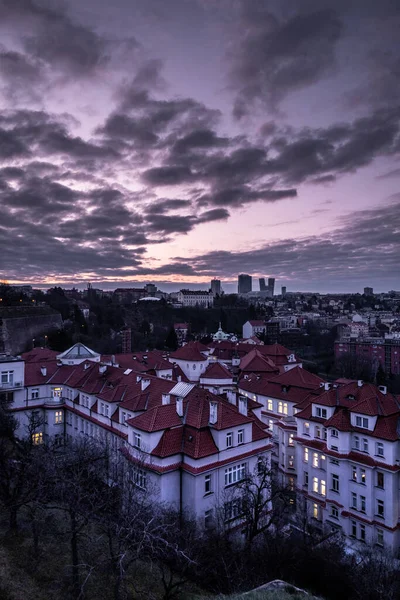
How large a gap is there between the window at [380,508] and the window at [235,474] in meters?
9.25

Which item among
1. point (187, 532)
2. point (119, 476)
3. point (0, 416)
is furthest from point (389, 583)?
point (0, 416)

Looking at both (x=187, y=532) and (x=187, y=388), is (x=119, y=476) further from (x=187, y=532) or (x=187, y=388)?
(x=187, y=388)

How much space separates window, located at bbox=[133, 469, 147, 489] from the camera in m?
20.3

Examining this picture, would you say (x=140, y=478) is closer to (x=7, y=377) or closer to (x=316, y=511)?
(x=316, y=511)

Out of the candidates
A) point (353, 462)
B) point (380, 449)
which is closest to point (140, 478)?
point (353, 462)

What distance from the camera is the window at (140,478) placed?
66.5 ft

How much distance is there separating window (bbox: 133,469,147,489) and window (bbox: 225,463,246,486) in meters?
4.92

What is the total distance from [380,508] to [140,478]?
15858 mm

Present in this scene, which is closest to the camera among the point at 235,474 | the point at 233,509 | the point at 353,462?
the point at 233,509

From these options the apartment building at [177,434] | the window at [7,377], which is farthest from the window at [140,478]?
the window at [7,377]

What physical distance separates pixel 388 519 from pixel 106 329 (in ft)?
251

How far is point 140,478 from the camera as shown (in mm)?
20719

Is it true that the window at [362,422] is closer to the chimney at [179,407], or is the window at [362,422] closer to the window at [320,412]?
the window at [320,412]

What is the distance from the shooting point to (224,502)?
20.3 meters
